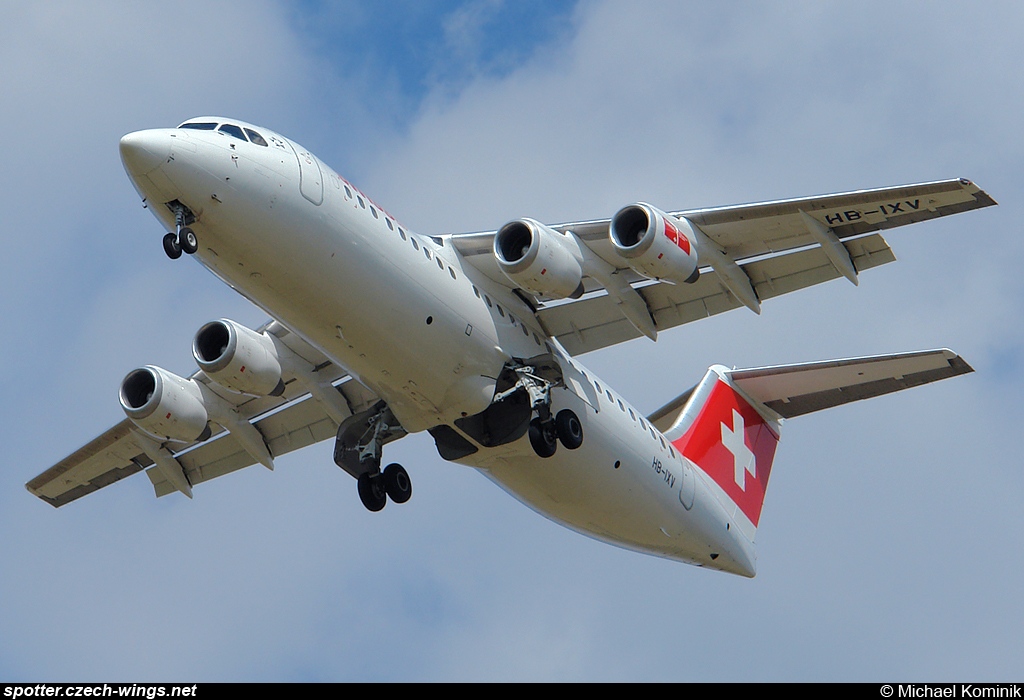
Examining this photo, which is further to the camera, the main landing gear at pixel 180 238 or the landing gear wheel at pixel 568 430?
the landing gear wheel at pixel 568 430

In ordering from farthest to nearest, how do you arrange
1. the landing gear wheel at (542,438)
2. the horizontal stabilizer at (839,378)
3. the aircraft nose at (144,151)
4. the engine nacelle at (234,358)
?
1. the horizontal stabilizer at (839,378)
2. the engine nacelle at (234,358)
3. the landing gear wheel at (542,438)
4. the aircraft nose at (144,151)

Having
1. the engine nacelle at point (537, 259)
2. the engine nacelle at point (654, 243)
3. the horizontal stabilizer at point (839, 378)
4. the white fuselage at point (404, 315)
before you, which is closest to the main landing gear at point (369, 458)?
the white fuselage at point (404, 315)

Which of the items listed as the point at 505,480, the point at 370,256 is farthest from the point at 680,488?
the point at 370,256

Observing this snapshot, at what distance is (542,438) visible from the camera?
1501 cm

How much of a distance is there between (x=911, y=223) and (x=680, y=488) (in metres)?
4.24

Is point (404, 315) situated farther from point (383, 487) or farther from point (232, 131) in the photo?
point (383, 487)

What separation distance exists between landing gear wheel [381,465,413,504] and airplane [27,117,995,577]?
0.07ft

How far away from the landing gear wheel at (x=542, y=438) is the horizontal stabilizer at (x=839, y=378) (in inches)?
170

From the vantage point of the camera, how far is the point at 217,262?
43.2ft

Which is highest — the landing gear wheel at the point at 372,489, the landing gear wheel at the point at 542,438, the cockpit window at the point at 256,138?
the cockpit window at the point at 256,138

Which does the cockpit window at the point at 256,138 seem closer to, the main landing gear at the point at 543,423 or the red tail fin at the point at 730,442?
the main landing gear at the point at 543,423

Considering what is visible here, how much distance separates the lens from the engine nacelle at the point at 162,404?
16.0 meters
